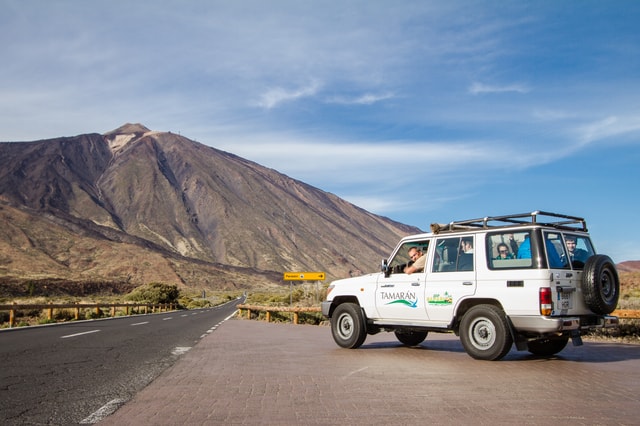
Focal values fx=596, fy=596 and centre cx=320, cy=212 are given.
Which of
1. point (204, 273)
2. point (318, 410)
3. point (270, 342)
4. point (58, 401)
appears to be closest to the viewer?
point (318, 410)

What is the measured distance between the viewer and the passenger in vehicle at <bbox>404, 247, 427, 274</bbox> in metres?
11.0

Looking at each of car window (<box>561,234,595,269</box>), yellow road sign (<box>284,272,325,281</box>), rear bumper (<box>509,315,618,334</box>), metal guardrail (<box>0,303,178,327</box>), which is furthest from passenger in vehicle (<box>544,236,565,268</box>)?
metal guardrail (<box>0,303,178,327</box>)

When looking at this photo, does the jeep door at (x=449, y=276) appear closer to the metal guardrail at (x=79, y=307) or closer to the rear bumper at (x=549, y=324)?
the rear bumper at (x=549, y=324)

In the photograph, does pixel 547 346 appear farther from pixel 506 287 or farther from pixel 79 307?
pixel 79 307

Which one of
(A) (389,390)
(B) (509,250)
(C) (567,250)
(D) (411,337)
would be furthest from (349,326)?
(A) (389,390)

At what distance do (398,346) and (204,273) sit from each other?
426ft

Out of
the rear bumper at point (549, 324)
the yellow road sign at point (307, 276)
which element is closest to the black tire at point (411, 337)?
the rear bumper at point (549, 324)

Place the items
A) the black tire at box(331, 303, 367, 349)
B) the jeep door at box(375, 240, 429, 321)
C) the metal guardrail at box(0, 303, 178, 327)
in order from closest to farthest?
the jeep door at box(375, 240, 429, 321)
the black tire at box(331, 303, 367, 349)
the metal guardrail at box(0, 303, 178, 327)

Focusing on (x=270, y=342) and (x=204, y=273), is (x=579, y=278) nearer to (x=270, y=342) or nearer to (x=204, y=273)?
(x=270, y=342)

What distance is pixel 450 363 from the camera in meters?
9.38

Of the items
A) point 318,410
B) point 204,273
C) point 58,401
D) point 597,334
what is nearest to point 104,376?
point 58,401

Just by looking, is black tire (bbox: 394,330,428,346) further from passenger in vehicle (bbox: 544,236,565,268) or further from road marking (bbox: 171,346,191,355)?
road marking (bbox: 171,346,191,355)

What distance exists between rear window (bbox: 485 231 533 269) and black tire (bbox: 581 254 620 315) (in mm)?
1030

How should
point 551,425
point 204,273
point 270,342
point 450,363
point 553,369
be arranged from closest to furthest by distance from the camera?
1. point 551,425
2. point 553,369
3. point 450,363
4. point 270,342
5. point 204,273
